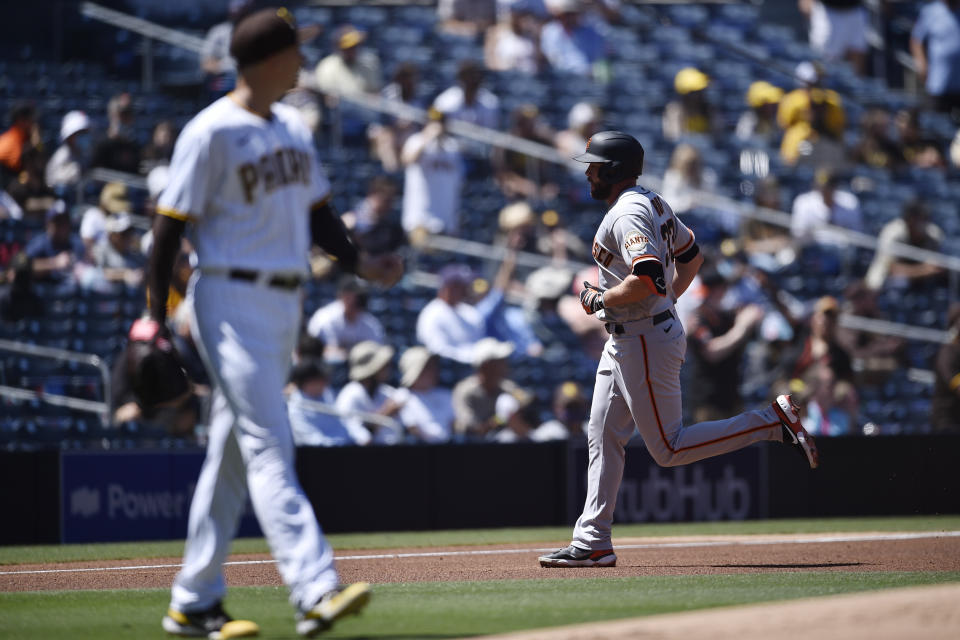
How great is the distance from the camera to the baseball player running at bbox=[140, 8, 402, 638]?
187 inches

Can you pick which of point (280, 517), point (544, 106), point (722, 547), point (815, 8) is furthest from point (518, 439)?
point (815, 8)

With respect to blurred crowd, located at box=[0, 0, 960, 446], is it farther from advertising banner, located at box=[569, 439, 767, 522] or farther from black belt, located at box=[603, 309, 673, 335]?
black belt, located at box=[603, 309, 673, 335]

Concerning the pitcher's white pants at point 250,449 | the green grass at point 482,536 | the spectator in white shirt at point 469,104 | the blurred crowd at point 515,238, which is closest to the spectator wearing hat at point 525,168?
the blurred crowd at point 515,238

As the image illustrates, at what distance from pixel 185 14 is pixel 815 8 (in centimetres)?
791

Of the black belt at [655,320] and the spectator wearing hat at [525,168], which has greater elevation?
the spectator wearing hat at [525,168]

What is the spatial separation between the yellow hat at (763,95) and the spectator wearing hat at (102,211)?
7357 mm

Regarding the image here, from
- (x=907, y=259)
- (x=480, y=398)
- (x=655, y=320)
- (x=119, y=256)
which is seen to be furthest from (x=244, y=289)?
(x=907, y=259)

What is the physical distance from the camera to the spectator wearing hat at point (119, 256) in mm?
13125

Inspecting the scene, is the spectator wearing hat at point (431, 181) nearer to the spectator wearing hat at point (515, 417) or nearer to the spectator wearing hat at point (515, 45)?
the spectator wearing hat at point (515, 417)

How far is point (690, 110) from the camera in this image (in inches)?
669

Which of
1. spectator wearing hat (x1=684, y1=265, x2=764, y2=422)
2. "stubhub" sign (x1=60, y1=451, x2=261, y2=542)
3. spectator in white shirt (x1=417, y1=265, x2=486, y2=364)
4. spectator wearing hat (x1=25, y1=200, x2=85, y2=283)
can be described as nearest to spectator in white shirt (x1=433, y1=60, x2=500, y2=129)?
spectator in white shirt (x1=417, y1=265, x2=486, y2=364)

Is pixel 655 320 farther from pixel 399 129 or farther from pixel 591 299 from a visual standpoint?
pixel 399 129

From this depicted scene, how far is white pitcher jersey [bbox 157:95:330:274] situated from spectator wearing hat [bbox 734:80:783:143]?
12917mm

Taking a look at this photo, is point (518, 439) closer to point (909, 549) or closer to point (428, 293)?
point (428, 293)
